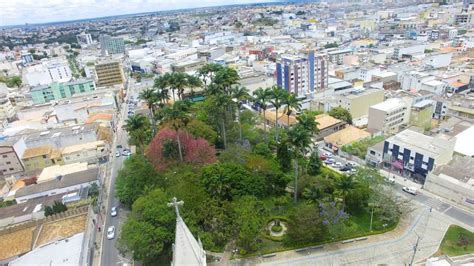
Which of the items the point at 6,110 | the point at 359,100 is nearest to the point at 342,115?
the point at 359,100

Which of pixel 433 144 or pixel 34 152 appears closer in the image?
pixel 433 144

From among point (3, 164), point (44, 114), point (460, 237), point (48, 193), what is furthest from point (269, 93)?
point (44, 114)

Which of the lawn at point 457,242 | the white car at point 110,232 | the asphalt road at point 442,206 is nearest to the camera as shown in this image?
the lawn at point 457,242

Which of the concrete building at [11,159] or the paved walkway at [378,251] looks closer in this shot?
the paved walkway at [378,251]

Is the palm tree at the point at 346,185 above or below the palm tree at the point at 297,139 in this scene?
below

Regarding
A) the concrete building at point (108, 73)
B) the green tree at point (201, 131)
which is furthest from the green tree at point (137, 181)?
the concrete building at point (108, 73)

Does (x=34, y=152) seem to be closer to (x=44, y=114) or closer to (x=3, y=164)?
(x=3, y=164)

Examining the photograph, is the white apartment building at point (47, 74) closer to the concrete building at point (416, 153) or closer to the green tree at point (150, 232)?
the green tree at point (150, 232)
